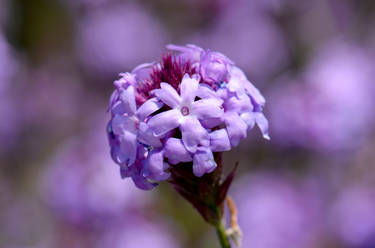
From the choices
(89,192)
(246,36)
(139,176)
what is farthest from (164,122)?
(246,36)

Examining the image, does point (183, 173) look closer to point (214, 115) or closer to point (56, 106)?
point (214, 115)

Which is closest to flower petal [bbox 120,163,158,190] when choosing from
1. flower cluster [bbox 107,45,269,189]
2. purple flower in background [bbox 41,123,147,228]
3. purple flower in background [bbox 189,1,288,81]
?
flower cluster [bbox 107,45,269,189]

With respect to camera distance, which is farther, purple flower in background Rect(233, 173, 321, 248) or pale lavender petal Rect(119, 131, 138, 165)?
purple flower in background Rect(233, 173, 321, 248)

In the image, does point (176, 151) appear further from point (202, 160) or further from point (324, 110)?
point (324, 110)

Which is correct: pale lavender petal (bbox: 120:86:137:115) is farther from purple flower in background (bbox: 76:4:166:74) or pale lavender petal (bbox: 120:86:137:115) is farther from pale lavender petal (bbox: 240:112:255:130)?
purple flower in background (bbox: 76:4:166:74)

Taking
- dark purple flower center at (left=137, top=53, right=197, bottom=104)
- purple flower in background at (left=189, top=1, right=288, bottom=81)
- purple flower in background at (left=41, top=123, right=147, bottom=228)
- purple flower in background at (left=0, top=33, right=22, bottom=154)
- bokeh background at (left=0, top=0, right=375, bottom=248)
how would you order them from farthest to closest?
1. purple flower in background at (left=189, top=1, right=288, bottom=81)
2. purple flower in background at (left=0, top=33, right=22, bottom=154)
3. bokeh background at (left=0, top=0, right=375, bottom=248)
4. purple flower in background at (left=41, top=123, right=147, bottom=228)
5. dark purple flower center at (left=137, top=53, right=197, bottom=104)

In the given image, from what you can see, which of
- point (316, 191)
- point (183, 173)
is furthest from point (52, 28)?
point (183, 173)
